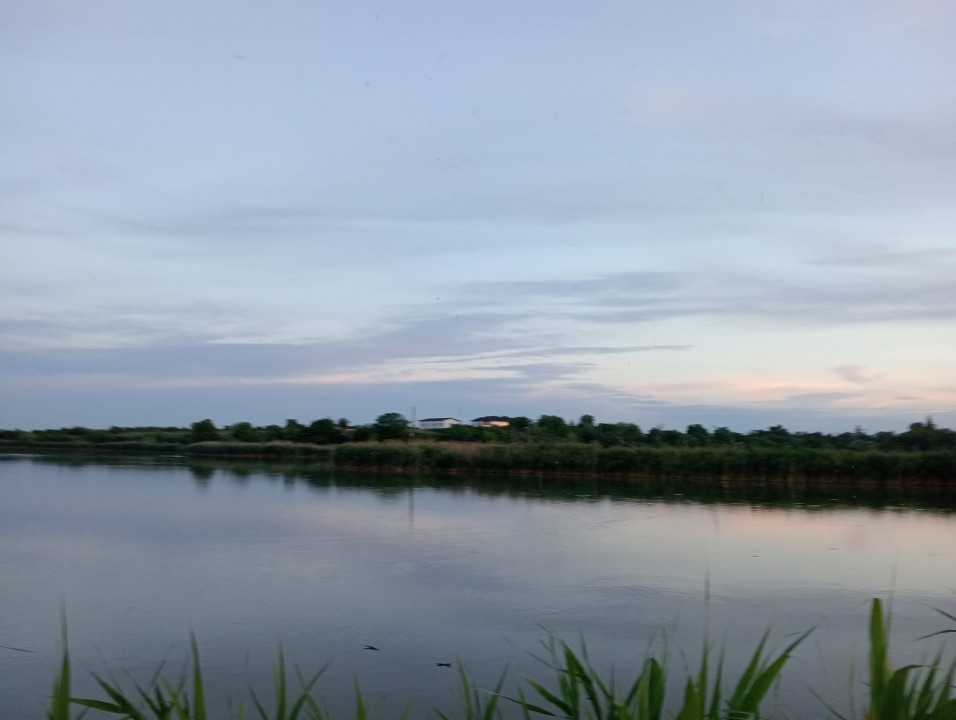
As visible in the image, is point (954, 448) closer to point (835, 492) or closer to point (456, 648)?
point (835, 492)

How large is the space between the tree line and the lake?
6.28 m

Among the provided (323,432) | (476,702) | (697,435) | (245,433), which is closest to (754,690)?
(476,702)

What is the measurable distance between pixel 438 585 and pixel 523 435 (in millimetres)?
18940

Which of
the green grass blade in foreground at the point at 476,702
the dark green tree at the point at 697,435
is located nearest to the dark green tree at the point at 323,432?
the dark green tree at the point at 697,435

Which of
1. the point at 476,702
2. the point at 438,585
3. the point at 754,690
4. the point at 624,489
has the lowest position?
the point at 438,585

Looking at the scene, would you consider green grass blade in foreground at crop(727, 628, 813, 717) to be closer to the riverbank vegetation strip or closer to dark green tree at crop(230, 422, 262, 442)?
the riverbank vegetation strip

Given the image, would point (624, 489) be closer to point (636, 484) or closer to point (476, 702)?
point (636, 484)

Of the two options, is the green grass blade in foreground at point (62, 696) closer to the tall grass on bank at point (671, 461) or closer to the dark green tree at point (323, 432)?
the tall grass on bank at point (671, 461)

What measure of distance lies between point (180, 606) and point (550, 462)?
14881 mm

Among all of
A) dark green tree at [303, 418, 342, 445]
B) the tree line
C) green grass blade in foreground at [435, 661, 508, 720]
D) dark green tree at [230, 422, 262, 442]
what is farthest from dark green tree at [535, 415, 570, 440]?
green grass blade in foreground at [435, 661, 508, 720]

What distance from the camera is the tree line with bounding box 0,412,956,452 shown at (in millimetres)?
20984

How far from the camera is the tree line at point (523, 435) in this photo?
21.0 m

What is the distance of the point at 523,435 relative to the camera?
26.7 m

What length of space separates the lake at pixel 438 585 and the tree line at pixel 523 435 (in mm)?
6277
